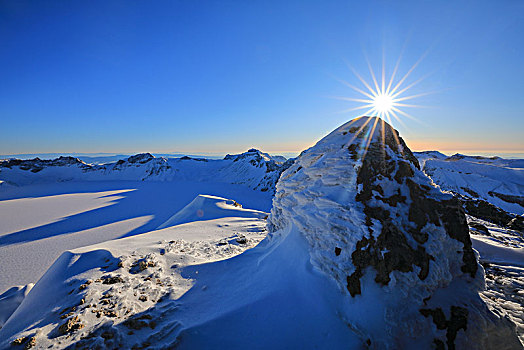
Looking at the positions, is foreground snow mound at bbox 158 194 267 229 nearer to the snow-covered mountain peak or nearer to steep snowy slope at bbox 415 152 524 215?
steep snowy slope at bbox 415 152 524 215

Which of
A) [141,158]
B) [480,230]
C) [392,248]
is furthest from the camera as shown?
[141,158]

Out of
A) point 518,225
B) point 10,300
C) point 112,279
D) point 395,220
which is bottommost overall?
point 10,300

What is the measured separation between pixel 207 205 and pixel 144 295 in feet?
39.6

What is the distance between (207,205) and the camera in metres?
16.2

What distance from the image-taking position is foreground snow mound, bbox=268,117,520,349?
331cm

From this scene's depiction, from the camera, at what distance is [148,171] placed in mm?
63344

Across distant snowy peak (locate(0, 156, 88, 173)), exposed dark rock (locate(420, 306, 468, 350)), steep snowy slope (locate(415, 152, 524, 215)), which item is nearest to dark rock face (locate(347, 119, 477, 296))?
exposed dark rock (locate(420, 306, 468, 350))

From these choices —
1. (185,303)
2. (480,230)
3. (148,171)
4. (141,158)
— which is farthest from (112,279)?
(141,158)

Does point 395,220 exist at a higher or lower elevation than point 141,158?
lower

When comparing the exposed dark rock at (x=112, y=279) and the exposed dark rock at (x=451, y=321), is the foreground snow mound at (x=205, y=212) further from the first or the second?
the exposed dark rock at (x=451, y=321)

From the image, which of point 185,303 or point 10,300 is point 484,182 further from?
point 10,300

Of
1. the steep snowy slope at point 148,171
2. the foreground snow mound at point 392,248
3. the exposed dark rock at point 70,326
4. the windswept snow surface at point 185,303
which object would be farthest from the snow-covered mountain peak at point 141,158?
A: the foreground snow mound at point 392,248

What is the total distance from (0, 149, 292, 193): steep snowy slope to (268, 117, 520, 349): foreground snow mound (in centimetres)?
4056

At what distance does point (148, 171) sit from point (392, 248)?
236 feet
